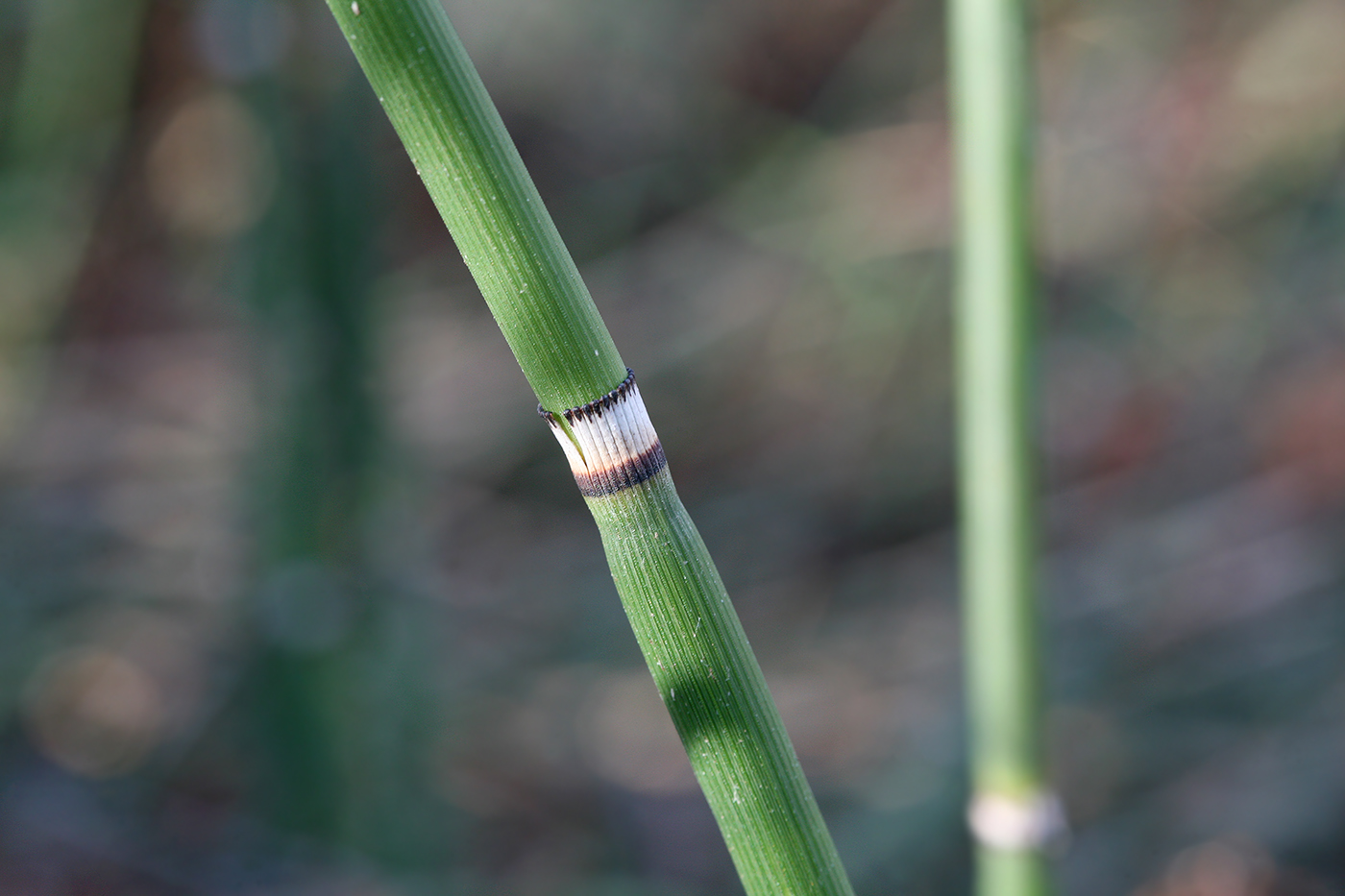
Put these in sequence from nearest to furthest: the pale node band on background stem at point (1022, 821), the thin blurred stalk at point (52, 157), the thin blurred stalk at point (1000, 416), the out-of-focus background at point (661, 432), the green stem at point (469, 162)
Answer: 1. the green stem at point (469, 162)
2. the thin blurred stalk at point (1000, 416)
3. the pale node band on background stem at point (1022, 821)
4. the out-of-focus background at point (661, 432)
5. the thin blurred stalk at point (52, 157)

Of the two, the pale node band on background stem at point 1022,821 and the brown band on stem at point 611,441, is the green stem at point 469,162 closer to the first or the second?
the brown band on stem at point 611,441

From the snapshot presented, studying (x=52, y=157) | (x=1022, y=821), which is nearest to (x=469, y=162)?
(x=1022, y=821)

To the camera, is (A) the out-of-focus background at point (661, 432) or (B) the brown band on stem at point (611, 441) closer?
(B) the brown band on stem at point (611, 441)

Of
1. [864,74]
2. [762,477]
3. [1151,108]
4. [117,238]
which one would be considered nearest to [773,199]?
[864,74]

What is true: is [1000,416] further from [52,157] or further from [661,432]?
[52,157]

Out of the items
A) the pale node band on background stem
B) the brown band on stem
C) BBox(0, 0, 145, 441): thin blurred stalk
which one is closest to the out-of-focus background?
BBox(0, 0, 145, 441): thin blurred stalk

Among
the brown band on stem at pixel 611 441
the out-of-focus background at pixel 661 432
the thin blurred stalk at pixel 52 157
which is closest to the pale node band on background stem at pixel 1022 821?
the brown band on stem at pixel 611 441

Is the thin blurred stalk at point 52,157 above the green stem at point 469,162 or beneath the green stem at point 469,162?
above

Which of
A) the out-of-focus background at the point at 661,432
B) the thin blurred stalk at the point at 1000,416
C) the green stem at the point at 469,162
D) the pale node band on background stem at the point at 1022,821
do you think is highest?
the out-of-focus background at the point at 661,432
